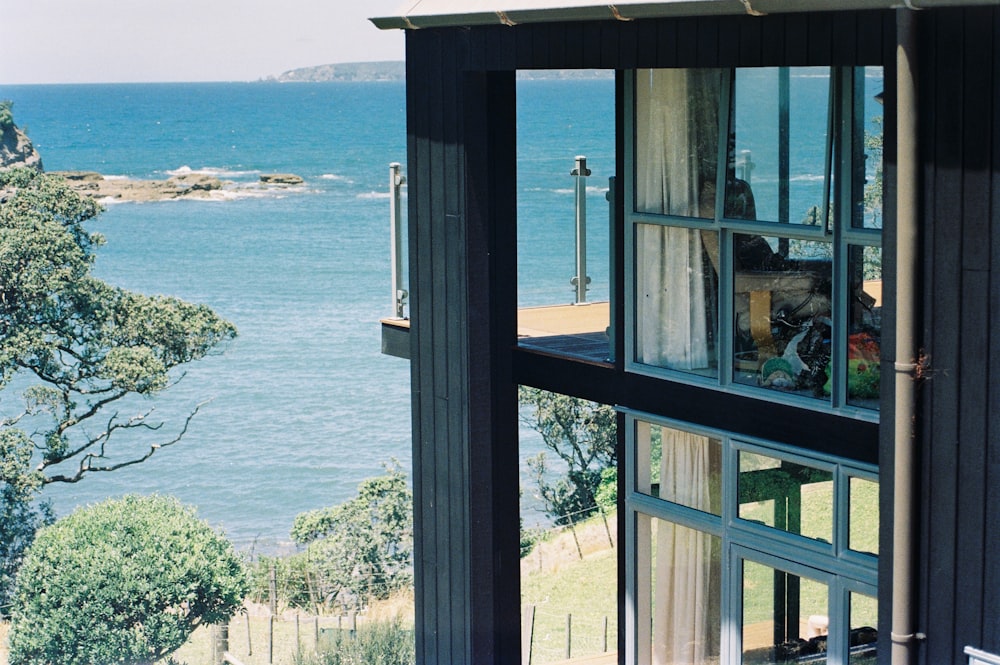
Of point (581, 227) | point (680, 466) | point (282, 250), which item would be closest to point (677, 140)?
point (680, 466)

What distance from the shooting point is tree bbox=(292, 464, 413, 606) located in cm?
2683

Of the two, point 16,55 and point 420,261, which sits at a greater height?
point 16,55

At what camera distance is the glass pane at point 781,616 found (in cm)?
603

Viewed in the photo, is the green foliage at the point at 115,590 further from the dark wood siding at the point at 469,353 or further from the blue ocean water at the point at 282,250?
the dark wood siding at the point at 469,353

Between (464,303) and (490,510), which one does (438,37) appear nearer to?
(464,303)

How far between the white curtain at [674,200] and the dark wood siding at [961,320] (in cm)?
168

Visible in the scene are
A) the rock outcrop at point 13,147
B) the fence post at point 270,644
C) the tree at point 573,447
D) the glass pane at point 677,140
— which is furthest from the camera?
the rock outcrop at point 13,147

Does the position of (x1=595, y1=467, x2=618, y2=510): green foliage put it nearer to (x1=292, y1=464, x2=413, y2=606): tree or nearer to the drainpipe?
(x1=292, y1=464, x2=413, y2=606): tree

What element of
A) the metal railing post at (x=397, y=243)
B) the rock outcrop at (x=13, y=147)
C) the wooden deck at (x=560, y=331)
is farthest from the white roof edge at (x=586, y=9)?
the rock outcrop at (x=13, y=147)

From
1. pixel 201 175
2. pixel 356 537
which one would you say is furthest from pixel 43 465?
pixel 201 175

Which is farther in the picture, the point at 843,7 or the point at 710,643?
the point at 710,643

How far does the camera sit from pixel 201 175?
67.6 meters

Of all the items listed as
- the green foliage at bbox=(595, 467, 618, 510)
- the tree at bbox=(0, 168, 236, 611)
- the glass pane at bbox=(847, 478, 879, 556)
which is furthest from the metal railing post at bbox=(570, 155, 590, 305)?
the green foliage at bbox=(595, 467, 618, 510)

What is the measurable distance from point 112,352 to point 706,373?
65.9 feet
